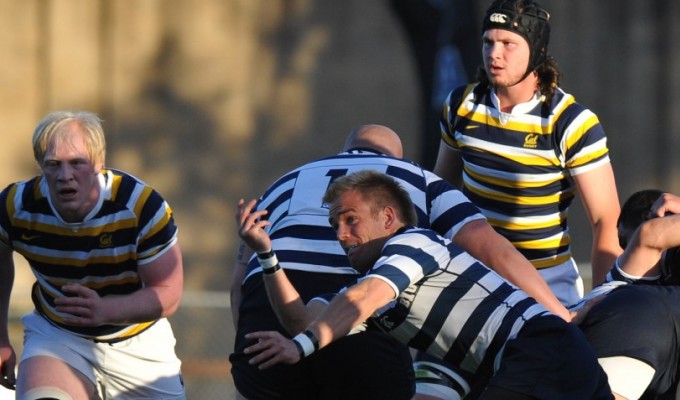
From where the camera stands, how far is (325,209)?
492 centimetres

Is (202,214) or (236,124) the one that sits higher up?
(236,124)

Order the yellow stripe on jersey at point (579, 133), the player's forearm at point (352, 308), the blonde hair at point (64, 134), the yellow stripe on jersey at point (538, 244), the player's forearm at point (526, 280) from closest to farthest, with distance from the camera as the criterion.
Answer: the player's forearm at point (352, 308)
the player's forearm at point (526, 280)
the blonde hair at point (64, 134)
the yellow stripe on jersey at point (579, 133)
the yellow stripe on jersey at point (538, 244)

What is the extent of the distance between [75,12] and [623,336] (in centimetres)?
855

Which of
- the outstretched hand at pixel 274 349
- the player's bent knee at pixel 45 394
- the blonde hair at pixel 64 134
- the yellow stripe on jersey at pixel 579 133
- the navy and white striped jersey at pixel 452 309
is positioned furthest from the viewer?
the yellow stripe on jersey at pixel 579 133

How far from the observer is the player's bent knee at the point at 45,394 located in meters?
5.12

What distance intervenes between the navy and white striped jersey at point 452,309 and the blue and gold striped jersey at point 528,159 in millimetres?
1345

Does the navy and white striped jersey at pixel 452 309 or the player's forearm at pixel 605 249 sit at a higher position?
the navy and white striped jersey at pixel 452 309

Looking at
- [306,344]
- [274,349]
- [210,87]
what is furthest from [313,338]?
[210,87]

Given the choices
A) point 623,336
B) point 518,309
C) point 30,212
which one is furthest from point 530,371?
point 30,212

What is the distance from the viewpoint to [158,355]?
Result: 18.6ft

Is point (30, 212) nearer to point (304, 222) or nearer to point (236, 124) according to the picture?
point (304, 222)

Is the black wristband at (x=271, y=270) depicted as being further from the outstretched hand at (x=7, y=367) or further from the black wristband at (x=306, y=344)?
the outstretched hand at (x=7, y=367)

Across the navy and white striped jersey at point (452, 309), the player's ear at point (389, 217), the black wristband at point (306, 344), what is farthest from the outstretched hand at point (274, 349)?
the player's ear at point (389, 217)

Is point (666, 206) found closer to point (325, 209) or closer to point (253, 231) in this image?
point (325, 209)
